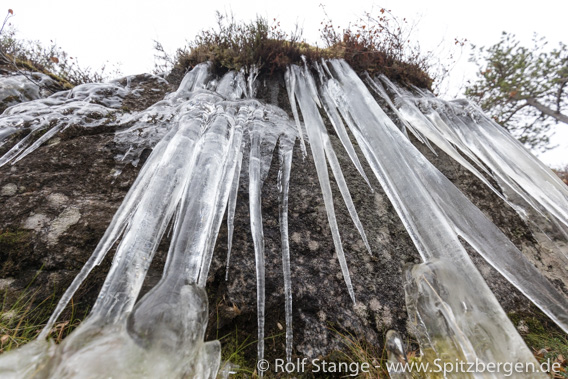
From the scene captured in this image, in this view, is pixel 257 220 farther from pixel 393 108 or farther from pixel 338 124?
pixel 393 108

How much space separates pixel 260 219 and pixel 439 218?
1161 mm

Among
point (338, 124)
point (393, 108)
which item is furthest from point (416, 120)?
point (338, 124)

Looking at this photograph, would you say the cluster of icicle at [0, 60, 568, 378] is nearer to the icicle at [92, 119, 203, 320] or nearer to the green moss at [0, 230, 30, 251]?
the icicle at [92, 119, 203, 320]

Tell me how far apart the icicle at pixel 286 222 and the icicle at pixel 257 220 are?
15 centimetres

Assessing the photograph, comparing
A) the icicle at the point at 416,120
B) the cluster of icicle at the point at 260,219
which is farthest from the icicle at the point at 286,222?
the icicle at the point at 416,120

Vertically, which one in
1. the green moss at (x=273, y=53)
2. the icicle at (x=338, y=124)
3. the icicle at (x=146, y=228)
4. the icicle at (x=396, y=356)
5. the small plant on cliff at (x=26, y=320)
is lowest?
the icicle at (x=396, y=356)

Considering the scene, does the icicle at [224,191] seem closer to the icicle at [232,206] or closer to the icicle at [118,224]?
the icicle at [232,206]

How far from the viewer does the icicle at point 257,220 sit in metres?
1.46

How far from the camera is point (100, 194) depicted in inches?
79.2

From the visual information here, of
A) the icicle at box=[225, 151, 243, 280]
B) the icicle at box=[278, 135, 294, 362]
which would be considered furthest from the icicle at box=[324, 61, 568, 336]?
the icicle at box=[225, 151, 243, 280]

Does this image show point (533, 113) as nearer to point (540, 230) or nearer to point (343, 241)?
point (540, 230)

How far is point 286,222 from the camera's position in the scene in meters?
1.90

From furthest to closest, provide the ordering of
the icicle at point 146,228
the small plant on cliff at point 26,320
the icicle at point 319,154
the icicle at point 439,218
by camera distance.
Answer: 1. the icicle at point 319,154
2. the icicle at point 439,218
3. the small plant on cliff at point 26,320
4. the icicle at point 146,228

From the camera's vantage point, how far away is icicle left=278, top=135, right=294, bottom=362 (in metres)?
1.50
